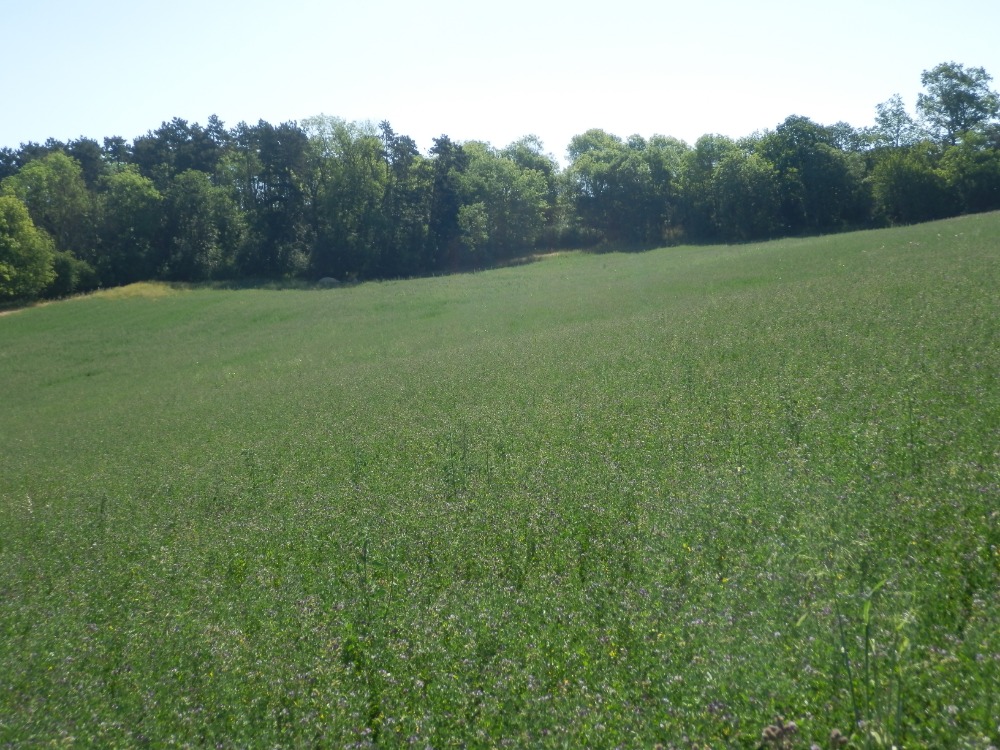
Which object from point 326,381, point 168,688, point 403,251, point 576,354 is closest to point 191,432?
point 326,381

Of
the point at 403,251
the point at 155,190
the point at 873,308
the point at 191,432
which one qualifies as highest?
the point at 155,190

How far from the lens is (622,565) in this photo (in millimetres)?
7406

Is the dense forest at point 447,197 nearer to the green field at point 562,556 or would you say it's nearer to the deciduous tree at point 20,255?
the deciduous tree at point 20,255

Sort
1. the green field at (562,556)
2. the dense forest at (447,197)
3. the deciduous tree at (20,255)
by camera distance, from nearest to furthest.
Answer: the green field at (562,556) → the deciduous tree at (20,255) → the dense forest at (447,197)

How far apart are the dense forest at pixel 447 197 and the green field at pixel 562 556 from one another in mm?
61441

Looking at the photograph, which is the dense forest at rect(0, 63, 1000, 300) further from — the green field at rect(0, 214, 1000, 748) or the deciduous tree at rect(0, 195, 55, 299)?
the green field at rect(0, 214, 1000, 748)

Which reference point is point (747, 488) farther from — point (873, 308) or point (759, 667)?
point (873, 308)

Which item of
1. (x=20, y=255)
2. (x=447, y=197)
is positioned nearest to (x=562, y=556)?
(x=20, y=255)

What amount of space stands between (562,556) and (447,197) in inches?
3350

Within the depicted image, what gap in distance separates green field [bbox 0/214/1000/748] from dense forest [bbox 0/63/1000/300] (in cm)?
6144

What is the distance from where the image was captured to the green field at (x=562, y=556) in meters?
5.16

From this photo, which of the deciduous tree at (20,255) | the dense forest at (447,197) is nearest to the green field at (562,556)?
the deciduous tree at (20,255)

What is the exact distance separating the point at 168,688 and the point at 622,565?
14.5 feet

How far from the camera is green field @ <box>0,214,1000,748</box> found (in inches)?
203
